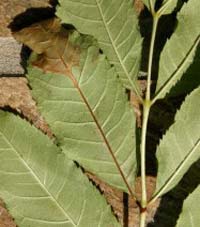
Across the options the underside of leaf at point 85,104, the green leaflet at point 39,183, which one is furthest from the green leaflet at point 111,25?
the green leaflet at point 39,183

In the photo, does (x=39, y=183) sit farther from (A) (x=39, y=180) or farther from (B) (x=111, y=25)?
(B) (x=111, y=25)

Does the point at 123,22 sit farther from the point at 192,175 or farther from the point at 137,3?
the point at 192,175

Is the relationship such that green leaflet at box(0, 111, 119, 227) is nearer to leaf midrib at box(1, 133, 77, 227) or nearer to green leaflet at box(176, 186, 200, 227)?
leaf midrib at box(1, 133, 77, 227)

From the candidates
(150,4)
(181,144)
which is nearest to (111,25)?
(150,4)

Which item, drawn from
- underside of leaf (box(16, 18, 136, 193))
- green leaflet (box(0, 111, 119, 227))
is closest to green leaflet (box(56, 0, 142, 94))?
underside of leaf (box(16, 18, 136, 193))

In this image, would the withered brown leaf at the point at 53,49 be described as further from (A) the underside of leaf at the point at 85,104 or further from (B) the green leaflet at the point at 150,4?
(B) the green leaflet at the point at 150,4

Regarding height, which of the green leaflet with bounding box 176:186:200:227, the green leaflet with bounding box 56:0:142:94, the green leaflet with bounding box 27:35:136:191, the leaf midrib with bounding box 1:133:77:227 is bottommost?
the leaf midrib with bounding box 1:133:77:227
